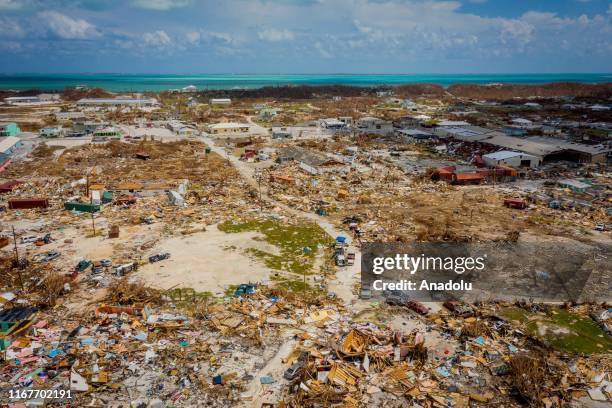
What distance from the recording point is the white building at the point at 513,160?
39.8 meters

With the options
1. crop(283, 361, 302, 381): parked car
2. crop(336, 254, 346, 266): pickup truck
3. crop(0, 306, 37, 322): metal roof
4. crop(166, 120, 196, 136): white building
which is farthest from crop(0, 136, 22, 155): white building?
crop(283, 361, 302, 381): parked car

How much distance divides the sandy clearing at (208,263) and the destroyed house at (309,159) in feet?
53.2

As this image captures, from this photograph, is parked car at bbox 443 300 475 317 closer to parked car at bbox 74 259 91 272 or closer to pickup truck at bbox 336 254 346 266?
pickup truck at bbox 336 254 346 266

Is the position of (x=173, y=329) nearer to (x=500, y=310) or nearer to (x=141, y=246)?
(x=141, y=246)

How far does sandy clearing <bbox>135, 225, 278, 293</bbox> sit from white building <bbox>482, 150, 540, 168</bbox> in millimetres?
27842

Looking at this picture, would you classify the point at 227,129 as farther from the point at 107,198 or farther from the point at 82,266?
the point at 82,266

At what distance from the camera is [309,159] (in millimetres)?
42344

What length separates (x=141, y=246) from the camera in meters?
22.0

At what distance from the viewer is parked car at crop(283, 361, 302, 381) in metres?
12.6

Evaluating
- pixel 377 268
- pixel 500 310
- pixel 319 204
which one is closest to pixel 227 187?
pixel 319 204

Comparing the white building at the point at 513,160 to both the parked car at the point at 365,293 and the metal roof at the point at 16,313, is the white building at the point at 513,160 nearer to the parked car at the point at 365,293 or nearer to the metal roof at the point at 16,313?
the parked car at the point at 365,293

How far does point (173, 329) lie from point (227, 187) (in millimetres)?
19461

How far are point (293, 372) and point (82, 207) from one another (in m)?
21.6

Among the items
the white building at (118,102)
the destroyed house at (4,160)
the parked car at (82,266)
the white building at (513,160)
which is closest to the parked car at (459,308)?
the parked car at (82,266)
